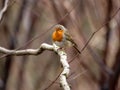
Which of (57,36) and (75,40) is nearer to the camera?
(57,36)

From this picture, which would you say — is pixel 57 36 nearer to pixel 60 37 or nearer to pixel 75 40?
pixel 60 37

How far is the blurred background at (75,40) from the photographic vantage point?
5.37 m

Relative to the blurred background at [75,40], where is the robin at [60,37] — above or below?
below

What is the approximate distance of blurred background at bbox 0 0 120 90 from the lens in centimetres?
537

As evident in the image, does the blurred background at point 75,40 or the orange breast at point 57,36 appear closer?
the orange breast at point 57,36

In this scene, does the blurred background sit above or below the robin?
above

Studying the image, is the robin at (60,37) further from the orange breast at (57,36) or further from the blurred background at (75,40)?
the blurred background at (75,40)

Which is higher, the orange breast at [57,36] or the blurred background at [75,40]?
the blurred background at [75,40]

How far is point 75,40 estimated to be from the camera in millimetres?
5730

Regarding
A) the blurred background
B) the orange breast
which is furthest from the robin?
the blurred background

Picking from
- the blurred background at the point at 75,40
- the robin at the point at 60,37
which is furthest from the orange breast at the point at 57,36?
the blurred background at the point at 75,40

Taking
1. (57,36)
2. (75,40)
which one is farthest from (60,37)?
(75,40)

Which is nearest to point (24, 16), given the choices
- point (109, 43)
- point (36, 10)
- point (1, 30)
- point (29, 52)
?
point (36, 10)

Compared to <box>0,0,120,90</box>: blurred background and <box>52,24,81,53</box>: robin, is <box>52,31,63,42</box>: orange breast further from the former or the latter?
<box>0,0,120,90</box>: blurred background
